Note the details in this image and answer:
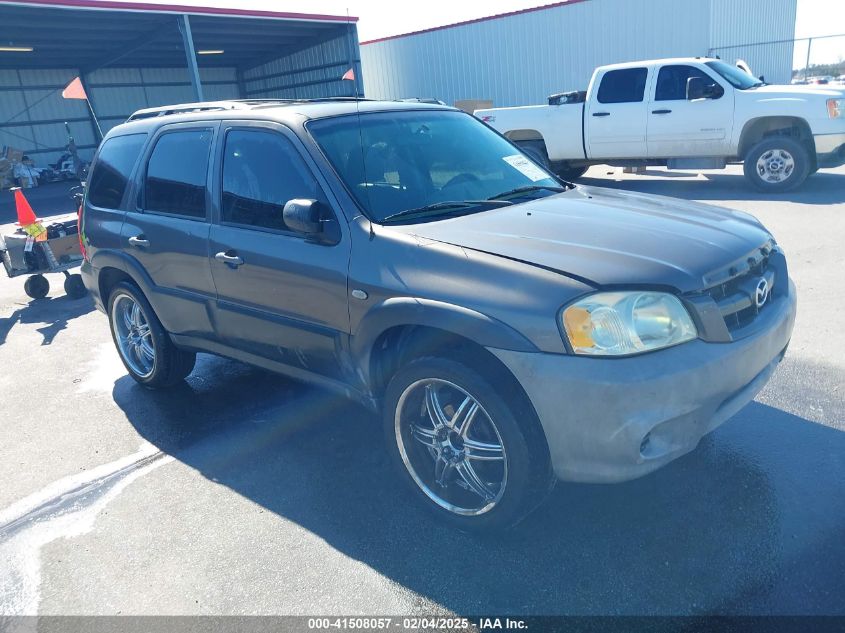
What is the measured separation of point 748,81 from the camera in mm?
10859

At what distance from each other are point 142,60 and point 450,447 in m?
29.1

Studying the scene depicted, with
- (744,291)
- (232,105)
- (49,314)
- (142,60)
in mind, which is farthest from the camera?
(142,60)

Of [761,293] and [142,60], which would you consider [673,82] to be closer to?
[761,293]

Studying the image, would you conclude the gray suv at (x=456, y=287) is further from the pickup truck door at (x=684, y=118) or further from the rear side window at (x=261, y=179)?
the pickup truck door at (x=684, y=118)

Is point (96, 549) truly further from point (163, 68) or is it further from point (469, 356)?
point (163, 68)

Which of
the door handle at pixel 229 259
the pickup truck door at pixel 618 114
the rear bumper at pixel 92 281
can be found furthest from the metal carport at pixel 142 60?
the door handle at pixel 229 259

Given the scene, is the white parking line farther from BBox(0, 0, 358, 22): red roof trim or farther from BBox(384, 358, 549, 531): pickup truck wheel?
BBox(0, 0, 358, 22): red roof trim

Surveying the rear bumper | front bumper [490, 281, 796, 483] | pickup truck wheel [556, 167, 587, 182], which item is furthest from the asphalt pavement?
pickup truck wheel [556, 167, 587, 182]

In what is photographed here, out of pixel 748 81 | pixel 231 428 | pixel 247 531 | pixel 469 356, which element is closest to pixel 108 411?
pixel 231 428

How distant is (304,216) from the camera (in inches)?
122

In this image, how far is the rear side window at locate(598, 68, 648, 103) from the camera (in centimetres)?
1145

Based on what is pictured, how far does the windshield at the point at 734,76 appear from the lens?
1064cm

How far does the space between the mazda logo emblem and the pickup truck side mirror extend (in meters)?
8.77

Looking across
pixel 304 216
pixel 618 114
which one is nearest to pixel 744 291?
pixel 304 216
